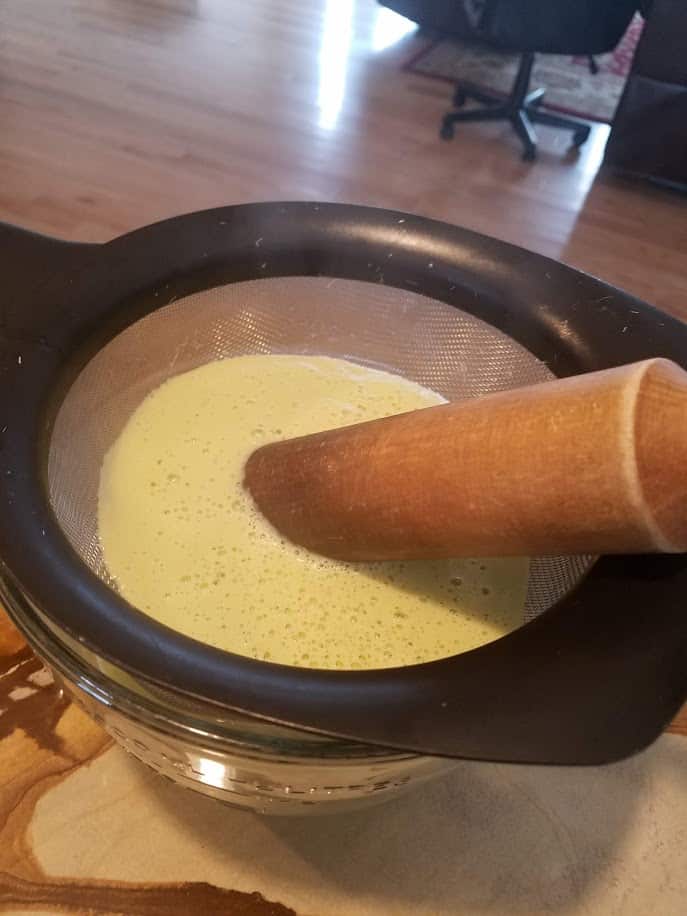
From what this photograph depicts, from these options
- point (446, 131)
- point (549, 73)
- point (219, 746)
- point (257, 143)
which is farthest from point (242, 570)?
point (549, 73)

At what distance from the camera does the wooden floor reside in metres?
2.23

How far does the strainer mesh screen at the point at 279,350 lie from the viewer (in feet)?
2.64

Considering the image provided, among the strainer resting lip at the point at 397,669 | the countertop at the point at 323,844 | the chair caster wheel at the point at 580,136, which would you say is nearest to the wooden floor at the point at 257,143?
the chair caster wheel at the point at 580,136

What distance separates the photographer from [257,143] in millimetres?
2531

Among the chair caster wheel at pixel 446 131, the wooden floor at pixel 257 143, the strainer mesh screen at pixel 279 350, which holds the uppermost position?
the strainer mesh screen at pixel 279 350

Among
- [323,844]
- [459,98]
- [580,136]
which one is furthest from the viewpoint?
[459,98]

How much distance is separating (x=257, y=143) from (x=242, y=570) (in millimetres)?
2014

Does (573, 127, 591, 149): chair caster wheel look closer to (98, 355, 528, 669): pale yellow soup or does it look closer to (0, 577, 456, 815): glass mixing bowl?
(98, 355, 528, 669): pale yellow soup

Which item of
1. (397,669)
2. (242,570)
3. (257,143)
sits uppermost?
(397,669)

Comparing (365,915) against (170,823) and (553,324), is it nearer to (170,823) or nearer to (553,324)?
(170,823)

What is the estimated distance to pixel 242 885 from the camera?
30.3 inches

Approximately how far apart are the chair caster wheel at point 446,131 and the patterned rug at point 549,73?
55 centimetres

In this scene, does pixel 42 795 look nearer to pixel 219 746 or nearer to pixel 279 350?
pixel 219 746

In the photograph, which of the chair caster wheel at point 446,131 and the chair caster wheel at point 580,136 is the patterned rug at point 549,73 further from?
the chair caster wheel at point 446,131
